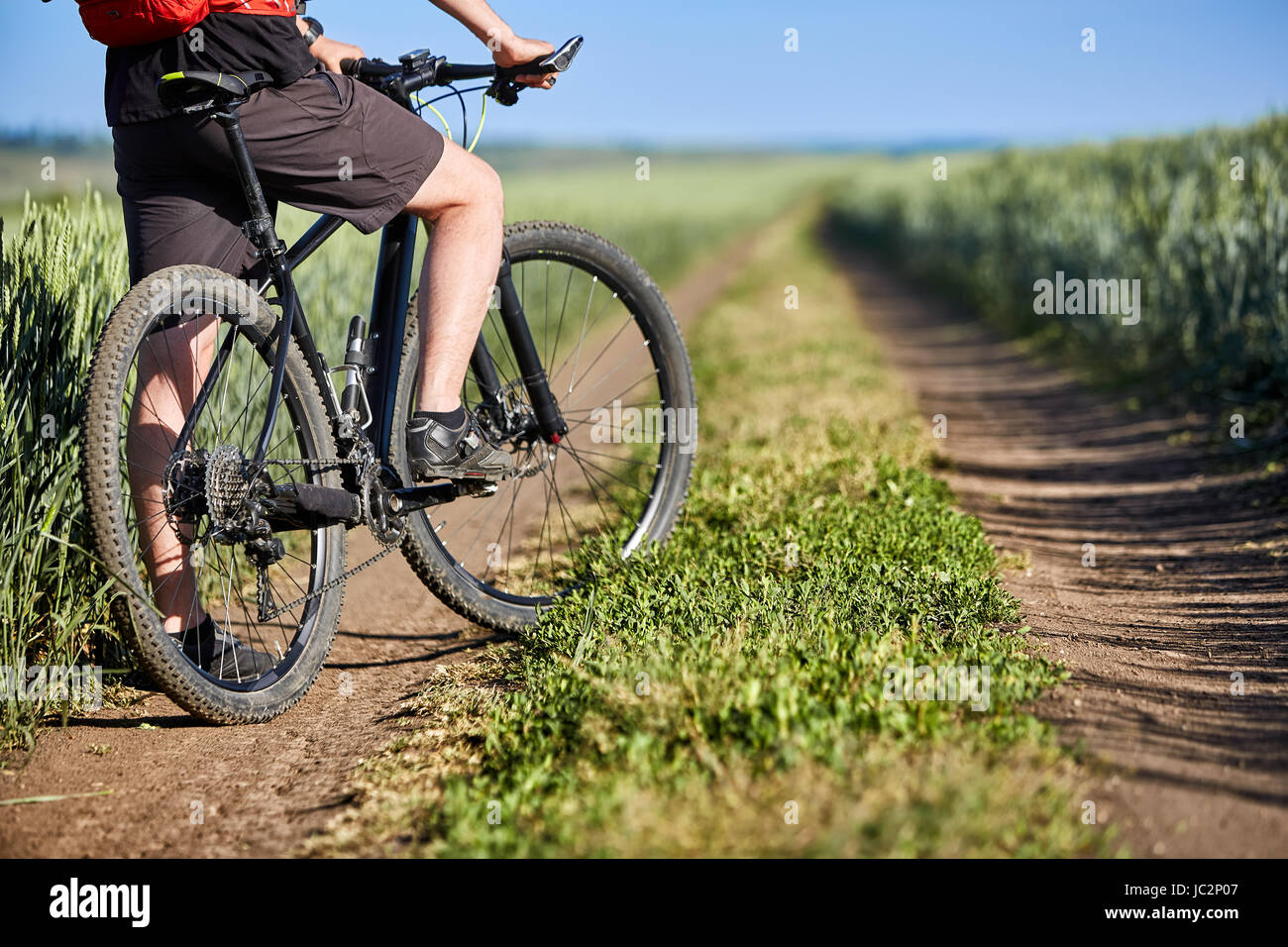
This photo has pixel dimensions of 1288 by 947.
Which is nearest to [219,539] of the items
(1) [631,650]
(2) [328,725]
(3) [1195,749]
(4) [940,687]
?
(2) [328,725]

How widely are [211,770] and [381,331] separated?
1.19 m

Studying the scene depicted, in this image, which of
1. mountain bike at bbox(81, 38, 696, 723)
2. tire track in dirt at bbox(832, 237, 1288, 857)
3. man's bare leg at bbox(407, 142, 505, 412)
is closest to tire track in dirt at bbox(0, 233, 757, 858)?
mountain bike at bbox(81, 38, 696, 723)

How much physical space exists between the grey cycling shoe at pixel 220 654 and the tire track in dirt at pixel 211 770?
139mm

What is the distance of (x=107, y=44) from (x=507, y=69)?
3.34 ft

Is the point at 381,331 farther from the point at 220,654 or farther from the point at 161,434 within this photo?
the point at 220,654

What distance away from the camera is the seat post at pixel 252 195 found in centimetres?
235

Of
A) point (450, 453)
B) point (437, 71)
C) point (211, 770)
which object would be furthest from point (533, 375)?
point (211, 770)

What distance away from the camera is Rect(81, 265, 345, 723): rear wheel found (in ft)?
7.13

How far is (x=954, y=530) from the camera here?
11.8ft

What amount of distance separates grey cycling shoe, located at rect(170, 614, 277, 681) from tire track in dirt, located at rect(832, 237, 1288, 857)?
6.25ft

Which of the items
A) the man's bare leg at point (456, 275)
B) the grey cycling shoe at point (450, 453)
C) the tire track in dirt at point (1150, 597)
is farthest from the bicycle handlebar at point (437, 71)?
the tire track in dirt at point (1150, 597)

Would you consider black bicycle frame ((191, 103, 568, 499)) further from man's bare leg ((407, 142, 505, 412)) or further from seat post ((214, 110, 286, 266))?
man's bare leg ((407, 142, 505, 412))
